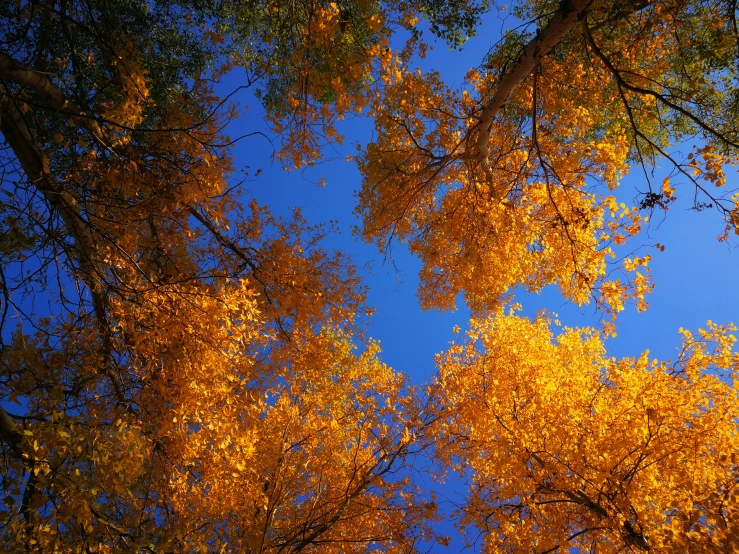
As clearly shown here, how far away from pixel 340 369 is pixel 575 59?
24.1 feet

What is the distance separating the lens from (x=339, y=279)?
6730 mm

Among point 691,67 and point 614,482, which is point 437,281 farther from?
point 691,67

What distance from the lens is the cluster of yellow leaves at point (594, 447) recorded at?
5.54m

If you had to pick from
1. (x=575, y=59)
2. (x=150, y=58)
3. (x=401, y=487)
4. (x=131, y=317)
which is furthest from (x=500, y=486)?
(x=150, y=58)

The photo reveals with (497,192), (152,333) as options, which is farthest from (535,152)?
(152,333)

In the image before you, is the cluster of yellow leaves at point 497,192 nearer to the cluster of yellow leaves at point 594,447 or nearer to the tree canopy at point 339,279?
the tree canopy at point 339,279

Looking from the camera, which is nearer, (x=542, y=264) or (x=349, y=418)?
(x=542, y=264)

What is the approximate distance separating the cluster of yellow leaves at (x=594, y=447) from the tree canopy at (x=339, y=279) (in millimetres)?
45

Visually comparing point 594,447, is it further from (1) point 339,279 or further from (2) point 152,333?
(2) point 152,333

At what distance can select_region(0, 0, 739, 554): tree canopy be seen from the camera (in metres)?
3.79

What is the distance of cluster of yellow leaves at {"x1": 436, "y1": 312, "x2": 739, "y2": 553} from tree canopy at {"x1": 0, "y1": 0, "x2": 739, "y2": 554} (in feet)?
0.15

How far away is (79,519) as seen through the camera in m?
2.33

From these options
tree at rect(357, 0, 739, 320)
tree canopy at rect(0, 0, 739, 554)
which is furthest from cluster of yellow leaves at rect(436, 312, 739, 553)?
tree at rect(357, 0, 739, 320)

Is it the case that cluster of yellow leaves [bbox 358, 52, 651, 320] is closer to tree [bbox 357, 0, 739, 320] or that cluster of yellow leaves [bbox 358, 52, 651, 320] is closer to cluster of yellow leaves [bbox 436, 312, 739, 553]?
tree [bbox 357, 0, 739, 320]
